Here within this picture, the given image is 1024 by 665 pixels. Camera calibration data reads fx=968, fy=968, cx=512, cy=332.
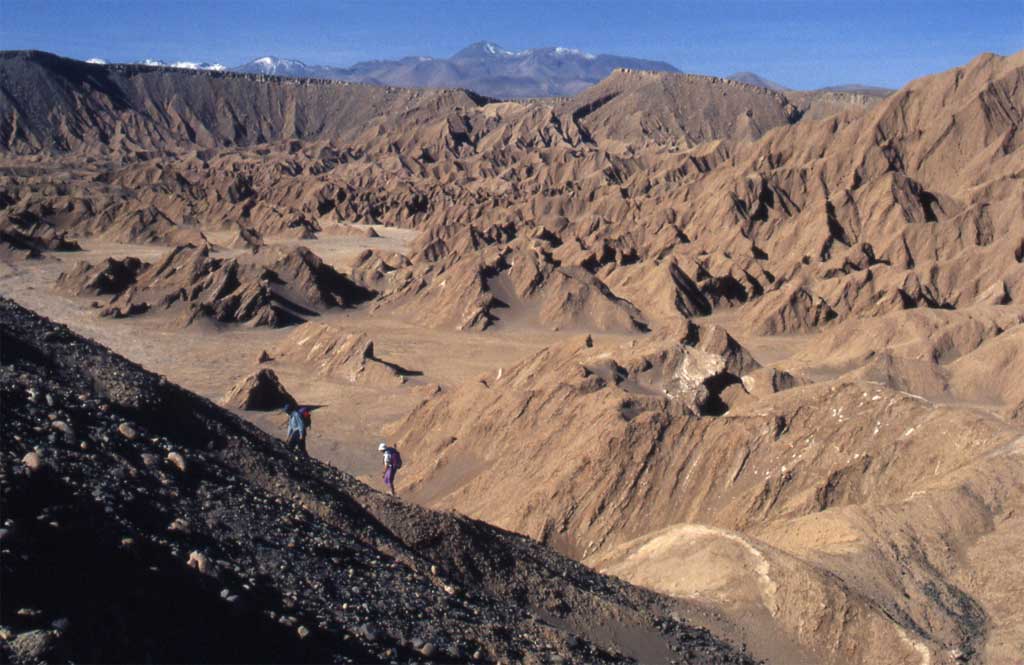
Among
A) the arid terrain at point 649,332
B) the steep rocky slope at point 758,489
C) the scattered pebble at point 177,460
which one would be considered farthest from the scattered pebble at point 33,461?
the steep rocky slope at point 758,489

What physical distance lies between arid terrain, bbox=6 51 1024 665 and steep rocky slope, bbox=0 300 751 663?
0.62ft

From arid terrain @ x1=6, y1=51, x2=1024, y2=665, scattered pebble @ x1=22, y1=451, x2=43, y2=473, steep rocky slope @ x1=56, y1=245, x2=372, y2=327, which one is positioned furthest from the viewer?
steep rocky slope @ x1=56, y1=245, x2=372, y2=327

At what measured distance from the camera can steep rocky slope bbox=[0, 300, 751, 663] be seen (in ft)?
21.7

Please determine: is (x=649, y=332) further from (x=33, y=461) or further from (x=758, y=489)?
(x=33, y=461)

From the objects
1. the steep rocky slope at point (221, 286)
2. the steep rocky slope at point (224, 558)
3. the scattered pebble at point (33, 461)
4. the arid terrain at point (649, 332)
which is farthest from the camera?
the steep rocky slope at point (221, 286)

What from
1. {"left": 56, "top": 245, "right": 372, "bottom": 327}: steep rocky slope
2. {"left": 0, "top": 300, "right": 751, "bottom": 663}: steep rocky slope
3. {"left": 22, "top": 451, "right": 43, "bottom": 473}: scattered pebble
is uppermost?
{"left": 22, "top": 451, "right": 43, "bottom": 473}: scattered pebble

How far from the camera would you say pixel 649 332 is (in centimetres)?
4534

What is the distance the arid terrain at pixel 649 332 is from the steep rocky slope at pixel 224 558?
0.62 feet

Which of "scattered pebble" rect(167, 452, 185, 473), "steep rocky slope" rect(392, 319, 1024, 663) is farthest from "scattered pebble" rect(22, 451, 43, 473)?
"steep rocky slope" rect(392, 319, 1024, 663)

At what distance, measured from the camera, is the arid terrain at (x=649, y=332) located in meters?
13.1

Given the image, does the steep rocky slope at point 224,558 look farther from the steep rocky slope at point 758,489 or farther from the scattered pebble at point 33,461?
the steep rocky slope at point 758,489

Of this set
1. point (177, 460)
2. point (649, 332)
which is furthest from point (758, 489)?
point (649, 332)

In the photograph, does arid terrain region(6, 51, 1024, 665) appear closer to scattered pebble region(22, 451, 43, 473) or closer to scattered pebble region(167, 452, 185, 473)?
scattered pebble region(22, 451, 43, 473)

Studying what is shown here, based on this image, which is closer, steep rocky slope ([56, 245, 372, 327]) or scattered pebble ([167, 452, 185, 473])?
scattered pebble ([167, 452, 185, 473])
